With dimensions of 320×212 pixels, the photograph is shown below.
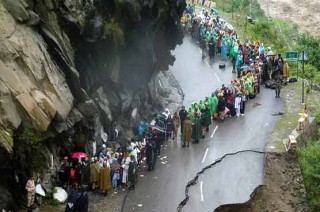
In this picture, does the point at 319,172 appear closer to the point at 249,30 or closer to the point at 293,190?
the point at 293,190

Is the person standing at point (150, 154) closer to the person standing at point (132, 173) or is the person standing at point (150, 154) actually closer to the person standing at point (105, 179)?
the person standing at point (132, 173)

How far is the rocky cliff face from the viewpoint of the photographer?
2184 cm

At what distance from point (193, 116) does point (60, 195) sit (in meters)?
9.30

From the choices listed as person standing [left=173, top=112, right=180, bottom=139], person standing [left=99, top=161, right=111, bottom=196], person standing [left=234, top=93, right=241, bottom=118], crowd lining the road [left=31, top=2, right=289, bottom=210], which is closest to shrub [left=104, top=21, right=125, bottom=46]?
crowd lining the road [left=31, top=2, right=289, bottom=210]

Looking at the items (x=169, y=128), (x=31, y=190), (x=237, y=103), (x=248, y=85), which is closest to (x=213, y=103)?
(x=237, y=103)

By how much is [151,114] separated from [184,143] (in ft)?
13.2

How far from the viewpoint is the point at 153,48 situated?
107 feet

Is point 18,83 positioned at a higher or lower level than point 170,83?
higher

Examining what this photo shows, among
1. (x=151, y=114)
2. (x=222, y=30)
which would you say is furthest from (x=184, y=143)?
(x=222, y=30)

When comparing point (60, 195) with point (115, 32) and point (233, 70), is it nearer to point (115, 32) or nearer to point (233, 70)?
point (115, 32)

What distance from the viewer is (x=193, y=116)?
101 ft

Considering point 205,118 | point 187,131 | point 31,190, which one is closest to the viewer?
point 31,190

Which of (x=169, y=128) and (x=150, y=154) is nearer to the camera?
(x=150, y=154)

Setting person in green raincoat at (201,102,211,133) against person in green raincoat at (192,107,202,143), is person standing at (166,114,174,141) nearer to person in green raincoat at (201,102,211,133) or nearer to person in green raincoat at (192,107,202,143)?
person in green raincoat at (192,107,202,143)
